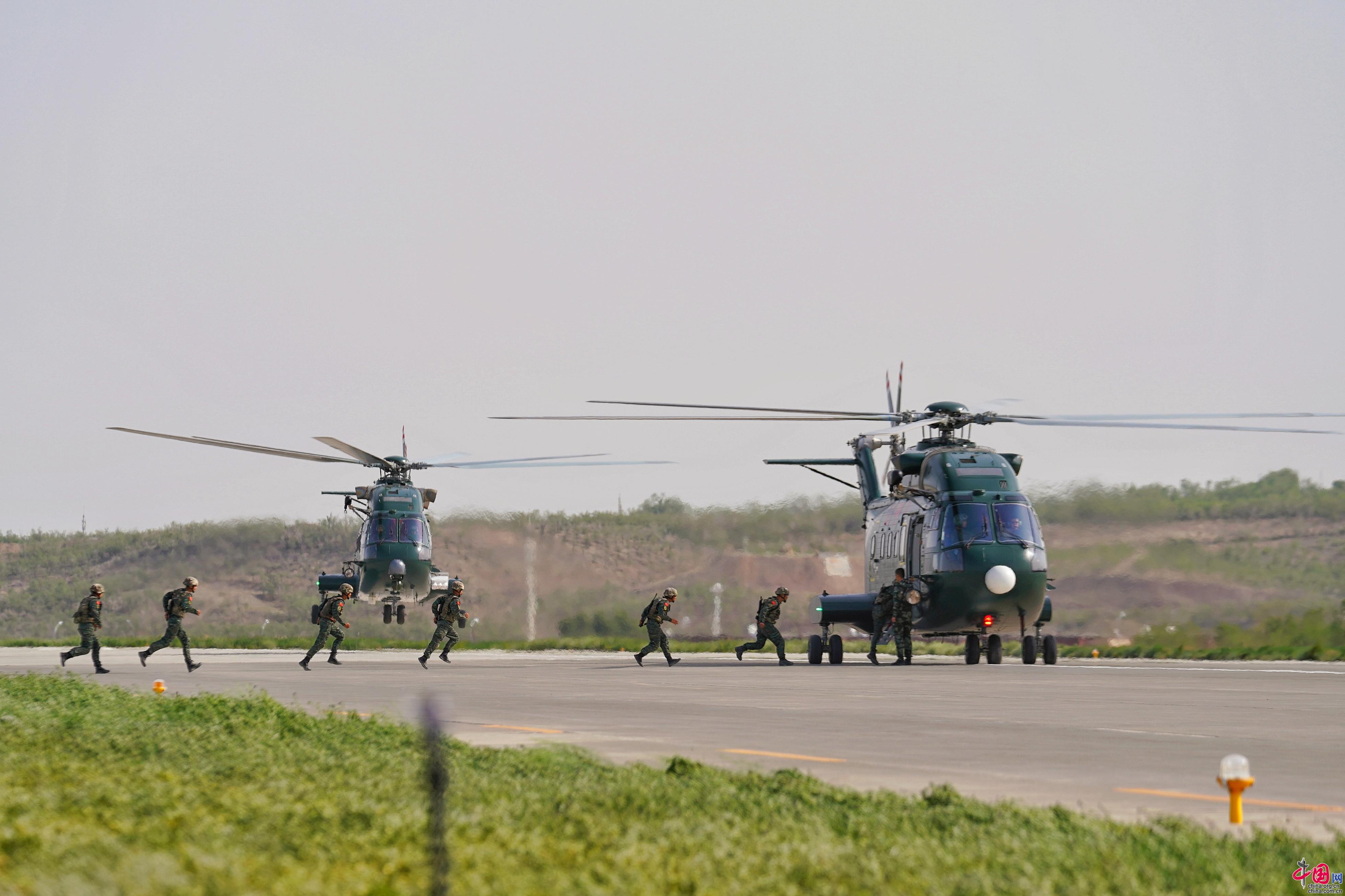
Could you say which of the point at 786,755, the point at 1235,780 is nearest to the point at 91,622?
the point at 786,755

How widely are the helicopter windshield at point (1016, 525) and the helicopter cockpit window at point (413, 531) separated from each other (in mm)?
21640

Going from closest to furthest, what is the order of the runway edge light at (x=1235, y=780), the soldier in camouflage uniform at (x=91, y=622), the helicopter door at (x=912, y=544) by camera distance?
the runway edge light at (x=1235, y=780) → the soldier in camouflage uniform at (x=91, y=622) → the helicopter door at (x=912, y=544)

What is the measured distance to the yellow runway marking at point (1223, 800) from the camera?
9523mm

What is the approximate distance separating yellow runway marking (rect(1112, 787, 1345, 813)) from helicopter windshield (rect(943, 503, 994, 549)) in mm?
22829

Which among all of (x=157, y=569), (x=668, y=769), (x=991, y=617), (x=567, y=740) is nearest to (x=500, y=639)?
(x=157, y=569)

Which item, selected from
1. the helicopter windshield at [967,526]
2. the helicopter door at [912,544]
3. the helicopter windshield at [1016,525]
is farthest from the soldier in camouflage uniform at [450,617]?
the helicopter windshield at [1016,525]

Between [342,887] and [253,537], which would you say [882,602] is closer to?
[342,887]

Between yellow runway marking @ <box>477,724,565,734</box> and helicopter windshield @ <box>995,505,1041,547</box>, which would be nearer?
yellow runway marking @ <box>477,724,565,734</box>

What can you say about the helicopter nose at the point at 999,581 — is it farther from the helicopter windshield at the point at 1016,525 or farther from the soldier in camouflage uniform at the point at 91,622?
the soldier in camouflage uniform at the point at 91,622

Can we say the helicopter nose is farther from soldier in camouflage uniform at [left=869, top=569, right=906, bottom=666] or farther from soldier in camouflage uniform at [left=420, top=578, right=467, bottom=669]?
soldier in camouflage uniform at [left=420, top=578, right=467, bottom=669]

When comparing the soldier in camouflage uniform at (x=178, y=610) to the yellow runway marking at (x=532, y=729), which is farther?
the soldier in camouflage uniform at (x=178, y=610)

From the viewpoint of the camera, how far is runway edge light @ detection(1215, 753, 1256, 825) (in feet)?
26.8

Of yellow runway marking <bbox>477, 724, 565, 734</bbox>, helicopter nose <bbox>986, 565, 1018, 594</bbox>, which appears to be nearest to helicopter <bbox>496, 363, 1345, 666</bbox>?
helicopter nose <bbox>986, 565, 1018, 594</bbox>

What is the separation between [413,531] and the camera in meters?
49.4
